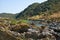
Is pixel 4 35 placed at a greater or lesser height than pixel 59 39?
greater

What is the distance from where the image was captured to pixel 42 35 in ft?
71.5

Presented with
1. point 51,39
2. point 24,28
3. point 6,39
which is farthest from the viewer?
point 24,28

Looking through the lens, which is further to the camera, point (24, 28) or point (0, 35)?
point (24, 28)

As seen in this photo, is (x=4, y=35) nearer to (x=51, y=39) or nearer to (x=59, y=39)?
(x=51, y=39)

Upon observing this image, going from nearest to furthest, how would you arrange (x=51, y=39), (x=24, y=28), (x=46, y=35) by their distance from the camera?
1. (x=51, y=39)
2. (x=46, y=35)
3. (x=24, y=28)

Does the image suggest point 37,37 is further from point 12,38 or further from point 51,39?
point 12,38

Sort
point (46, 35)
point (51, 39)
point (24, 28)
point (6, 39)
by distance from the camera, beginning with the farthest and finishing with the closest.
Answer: point (24, 28) → point (46, 35) → point (51, 39) → point (6, 39)

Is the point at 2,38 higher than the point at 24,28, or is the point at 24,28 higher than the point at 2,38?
the point at 2,38

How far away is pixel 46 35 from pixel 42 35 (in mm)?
390

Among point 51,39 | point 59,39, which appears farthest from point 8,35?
point 59,39

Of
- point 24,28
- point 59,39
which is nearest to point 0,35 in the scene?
point 59,39

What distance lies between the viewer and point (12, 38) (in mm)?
9047

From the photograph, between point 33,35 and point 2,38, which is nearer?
point 2,38

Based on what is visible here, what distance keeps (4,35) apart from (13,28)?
19532 millimetres
